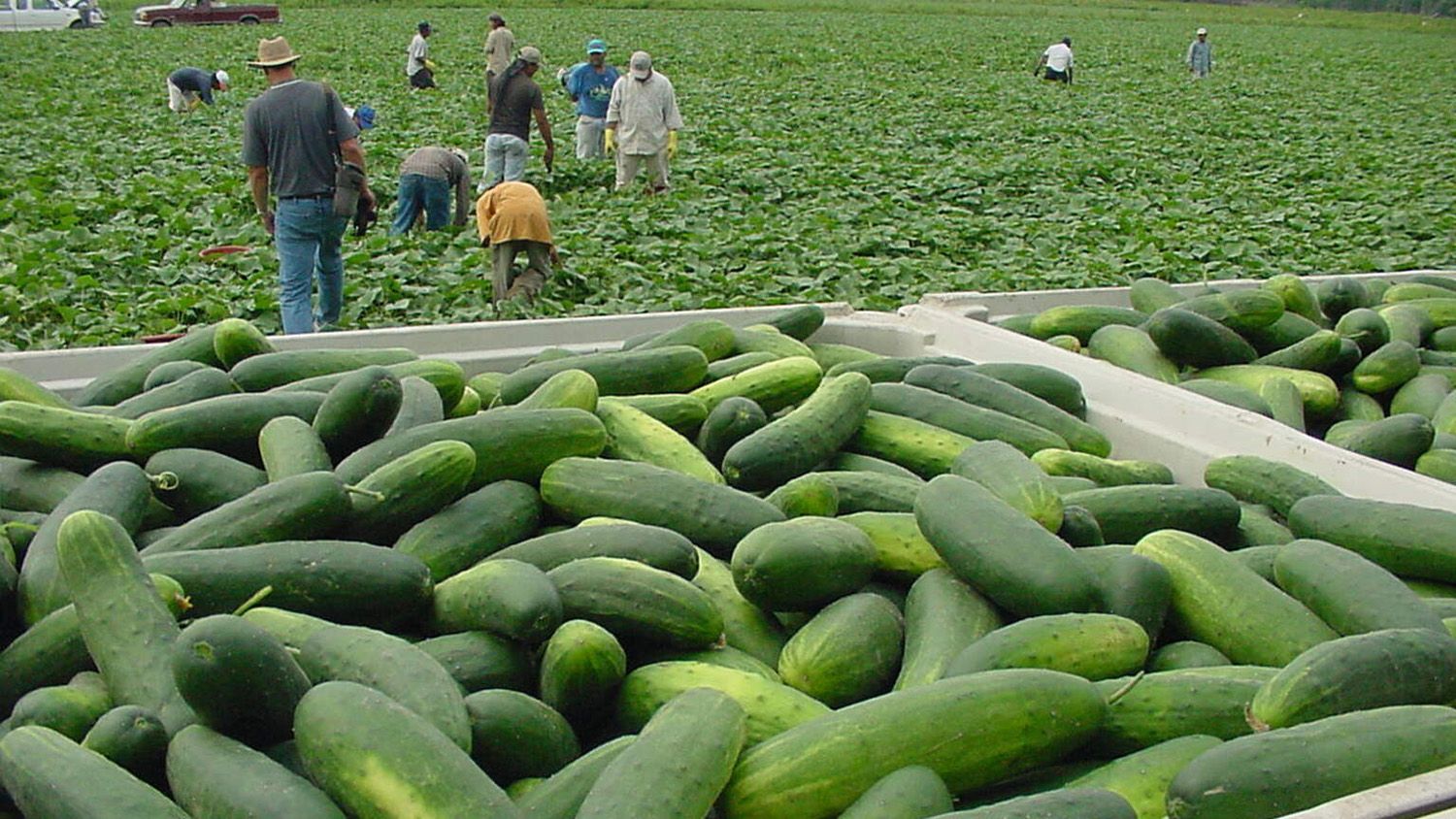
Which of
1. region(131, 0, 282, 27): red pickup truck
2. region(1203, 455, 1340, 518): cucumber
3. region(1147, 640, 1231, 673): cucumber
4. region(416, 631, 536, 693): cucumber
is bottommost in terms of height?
region(1147, 640, 1231, 673): cucumber

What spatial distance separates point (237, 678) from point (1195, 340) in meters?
3.61

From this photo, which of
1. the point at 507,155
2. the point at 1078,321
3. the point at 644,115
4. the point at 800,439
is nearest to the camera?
the point at 800,439

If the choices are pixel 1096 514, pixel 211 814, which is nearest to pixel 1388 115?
pixel 1096 514

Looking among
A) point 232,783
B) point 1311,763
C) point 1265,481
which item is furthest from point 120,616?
point 1265,481

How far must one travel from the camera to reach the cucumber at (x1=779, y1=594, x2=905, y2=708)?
2227 millimetres

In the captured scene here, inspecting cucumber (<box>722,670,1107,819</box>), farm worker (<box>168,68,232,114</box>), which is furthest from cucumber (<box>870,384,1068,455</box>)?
farm worker (<box>168,68,232,114</box>)

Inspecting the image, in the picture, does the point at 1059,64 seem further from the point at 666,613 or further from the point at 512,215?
the point at 666,613

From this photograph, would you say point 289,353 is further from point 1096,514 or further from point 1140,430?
point 1140,430

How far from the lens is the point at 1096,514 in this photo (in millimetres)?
2898

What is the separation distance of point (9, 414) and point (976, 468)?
Answer: 2.27 m

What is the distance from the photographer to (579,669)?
2.09 metres

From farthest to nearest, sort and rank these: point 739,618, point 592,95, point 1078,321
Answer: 1. point 592,95
2. point 1078,321
3. point 739,618

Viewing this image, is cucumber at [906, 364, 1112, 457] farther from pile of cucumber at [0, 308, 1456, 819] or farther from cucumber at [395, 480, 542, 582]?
cucumber at [395, 480, 542, 582]

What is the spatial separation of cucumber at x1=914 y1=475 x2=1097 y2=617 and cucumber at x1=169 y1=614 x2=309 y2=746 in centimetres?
126
